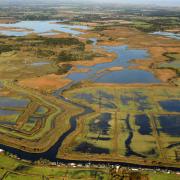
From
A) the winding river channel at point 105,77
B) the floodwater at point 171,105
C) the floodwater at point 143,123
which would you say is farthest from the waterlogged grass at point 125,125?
the winding river channel at point 105,77

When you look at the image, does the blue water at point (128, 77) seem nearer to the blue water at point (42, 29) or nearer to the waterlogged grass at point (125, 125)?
the waterlogged grass at point (125, 125)

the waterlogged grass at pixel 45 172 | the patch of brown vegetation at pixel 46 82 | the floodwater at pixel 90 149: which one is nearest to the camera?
the waterlogged grass at pixel 45 172

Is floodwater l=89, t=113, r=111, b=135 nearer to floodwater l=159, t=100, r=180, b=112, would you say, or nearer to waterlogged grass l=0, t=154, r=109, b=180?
waterlogged grass l=0, t=154, r=109, b=180

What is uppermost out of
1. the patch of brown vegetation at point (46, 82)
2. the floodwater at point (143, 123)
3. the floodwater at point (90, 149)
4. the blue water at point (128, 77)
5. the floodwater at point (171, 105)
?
the blue water at point (128, 77)

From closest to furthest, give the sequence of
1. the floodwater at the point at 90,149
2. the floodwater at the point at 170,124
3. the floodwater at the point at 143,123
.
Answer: the floodwater at the point at 90,149 < the floodwater at the point at 170,124 < the floodwater at the point at 143,123

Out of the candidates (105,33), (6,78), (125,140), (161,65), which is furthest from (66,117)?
(105,33)

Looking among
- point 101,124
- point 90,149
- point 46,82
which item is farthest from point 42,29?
point 90,149

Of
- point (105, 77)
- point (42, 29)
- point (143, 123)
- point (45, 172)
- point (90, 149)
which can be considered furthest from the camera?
point (42, 29)

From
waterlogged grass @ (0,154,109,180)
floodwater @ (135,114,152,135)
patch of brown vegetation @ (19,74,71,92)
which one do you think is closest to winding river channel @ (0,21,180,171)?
waterlogged grass @ (0,154,109,180)

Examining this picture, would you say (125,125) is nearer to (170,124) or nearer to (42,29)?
(170,124)

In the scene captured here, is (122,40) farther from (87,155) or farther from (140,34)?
(87,155)

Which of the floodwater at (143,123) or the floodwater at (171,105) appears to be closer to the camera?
the floodwater at (143,123)
